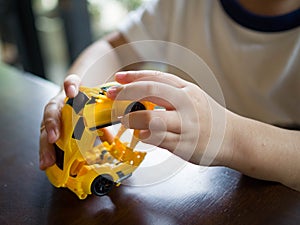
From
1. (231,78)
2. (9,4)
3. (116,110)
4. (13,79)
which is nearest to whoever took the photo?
(116,110)

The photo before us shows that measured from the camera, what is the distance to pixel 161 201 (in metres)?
0.43

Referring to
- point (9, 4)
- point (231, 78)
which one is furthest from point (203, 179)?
point (9, 4)

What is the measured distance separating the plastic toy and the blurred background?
105 centimetres

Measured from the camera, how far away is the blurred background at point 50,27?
1.48 metres

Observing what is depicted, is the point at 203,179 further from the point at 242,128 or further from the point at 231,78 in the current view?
the point at 231,78

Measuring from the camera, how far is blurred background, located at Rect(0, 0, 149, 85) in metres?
1.48

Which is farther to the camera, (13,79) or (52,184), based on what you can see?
(13,79)

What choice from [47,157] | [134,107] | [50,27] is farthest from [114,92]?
[50,27]

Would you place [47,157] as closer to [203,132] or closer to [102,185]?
[102,185]

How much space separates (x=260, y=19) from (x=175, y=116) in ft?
1.11

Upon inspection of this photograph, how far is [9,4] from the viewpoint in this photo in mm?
1543

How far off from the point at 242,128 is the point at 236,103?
11.1 inches

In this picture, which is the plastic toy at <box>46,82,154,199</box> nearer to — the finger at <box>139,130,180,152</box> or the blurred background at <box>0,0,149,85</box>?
the finger at <box>139,130,180,152</box>

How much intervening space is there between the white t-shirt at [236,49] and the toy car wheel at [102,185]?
357 millimetres
